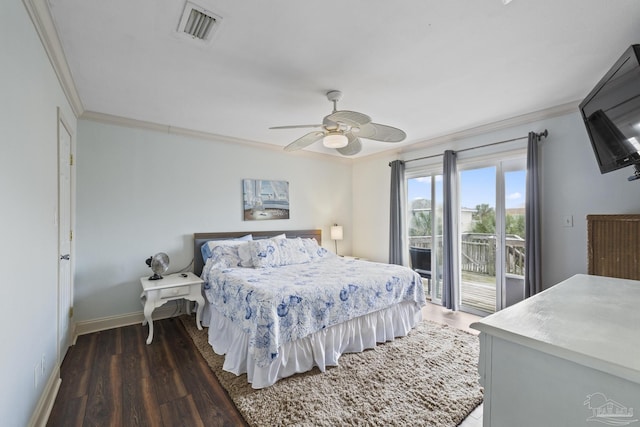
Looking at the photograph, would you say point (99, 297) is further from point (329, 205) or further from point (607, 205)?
point (607, 205)

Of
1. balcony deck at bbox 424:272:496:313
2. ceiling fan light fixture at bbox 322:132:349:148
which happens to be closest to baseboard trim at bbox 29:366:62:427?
ceiling fan light fixture at bbox 322:132:349:148

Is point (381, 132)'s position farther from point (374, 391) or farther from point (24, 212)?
point (24, 212)

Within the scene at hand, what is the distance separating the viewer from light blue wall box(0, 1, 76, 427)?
4.36ft

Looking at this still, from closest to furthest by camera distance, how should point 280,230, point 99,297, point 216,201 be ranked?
point 99,297, point 216,201, point 280,230

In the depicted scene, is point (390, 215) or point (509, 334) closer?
point (509, 334)

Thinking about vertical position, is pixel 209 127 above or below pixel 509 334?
above

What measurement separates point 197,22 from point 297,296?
2.06m

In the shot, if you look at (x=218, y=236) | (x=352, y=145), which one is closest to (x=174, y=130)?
(x=218, y=236)

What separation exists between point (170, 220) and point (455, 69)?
141 inches

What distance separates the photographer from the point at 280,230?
463 cm

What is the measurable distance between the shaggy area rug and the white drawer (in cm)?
63

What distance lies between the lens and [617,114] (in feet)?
5.87

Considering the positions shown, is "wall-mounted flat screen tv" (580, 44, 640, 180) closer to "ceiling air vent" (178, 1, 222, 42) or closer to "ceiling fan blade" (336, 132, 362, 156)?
"ceiling fan blade" (336, 132, 362, 156)

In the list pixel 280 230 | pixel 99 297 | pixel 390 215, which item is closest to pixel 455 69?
pixel 390 215
